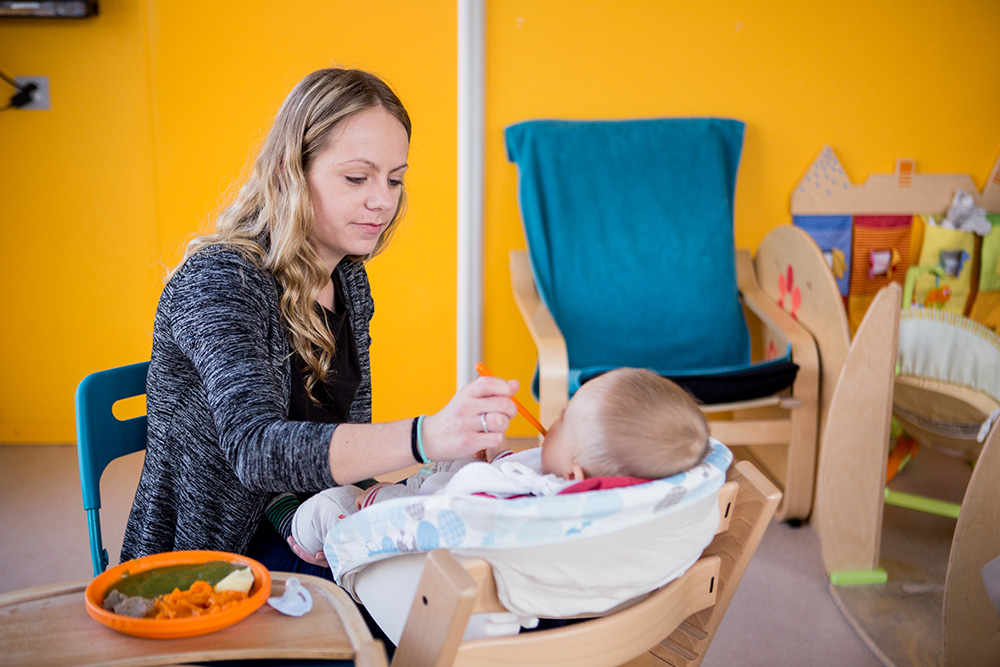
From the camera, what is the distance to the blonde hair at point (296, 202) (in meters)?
1.12

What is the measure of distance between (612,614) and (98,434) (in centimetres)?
80

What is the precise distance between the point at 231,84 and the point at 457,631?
2321mm

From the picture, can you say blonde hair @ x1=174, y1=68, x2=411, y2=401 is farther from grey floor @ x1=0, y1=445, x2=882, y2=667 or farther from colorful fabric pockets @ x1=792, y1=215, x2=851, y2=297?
colorful fabric pockets @ x1=792, y1=215, x2=851, y2=297

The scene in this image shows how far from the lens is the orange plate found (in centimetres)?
71

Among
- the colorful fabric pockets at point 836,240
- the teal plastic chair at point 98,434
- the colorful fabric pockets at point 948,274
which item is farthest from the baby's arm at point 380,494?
the colorful fabric pockets at point 948,274

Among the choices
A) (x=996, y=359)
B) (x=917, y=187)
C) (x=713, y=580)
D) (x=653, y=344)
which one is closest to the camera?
(x=713, y=580)

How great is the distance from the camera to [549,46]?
259cm

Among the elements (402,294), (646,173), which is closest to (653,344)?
(646,173)

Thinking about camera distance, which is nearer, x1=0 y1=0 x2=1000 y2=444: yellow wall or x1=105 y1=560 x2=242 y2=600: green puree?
x1=105 y1=560 x2=242 y2=600: green puree

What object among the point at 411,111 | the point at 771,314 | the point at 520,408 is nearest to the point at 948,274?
the point at 771,314

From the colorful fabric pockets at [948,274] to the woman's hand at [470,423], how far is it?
2291 millimetres

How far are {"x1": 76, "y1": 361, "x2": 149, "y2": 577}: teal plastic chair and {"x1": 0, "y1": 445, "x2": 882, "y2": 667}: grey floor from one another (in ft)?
2.79

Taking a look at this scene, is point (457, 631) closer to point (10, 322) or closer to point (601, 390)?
point (601, 390)

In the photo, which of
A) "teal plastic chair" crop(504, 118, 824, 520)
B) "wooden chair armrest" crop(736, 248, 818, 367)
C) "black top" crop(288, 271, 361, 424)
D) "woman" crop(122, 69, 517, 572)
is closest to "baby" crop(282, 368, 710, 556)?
"woman" crop(122, 69, 517, 572)
